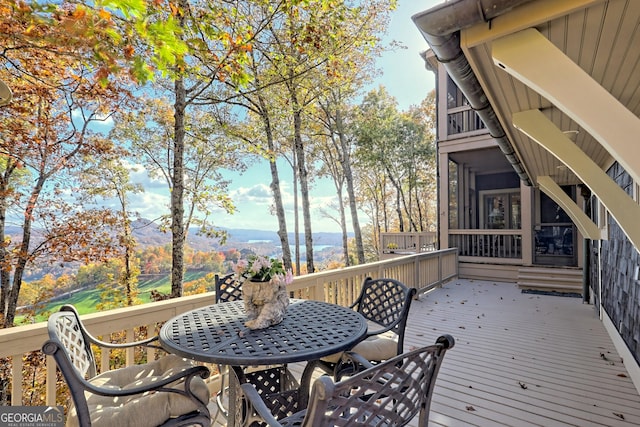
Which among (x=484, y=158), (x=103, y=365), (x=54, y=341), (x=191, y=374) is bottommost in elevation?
(x=103, y=365)

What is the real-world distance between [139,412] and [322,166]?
55.9 ft

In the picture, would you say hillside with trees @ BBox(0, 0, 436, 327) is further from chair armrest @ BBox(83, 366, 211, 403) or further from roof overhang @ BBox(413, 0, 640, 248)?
roof overhang @ BBox(413, 0, 640, 248)

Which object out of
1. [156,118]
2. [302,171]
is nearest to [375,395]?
[302,171]

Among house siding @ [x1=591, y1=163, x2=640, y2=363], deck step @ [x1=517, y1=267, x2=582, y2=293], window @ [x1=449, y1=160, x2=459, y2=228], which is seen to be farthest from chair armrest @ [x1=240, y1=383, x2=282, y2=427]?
window @ [x1=449, y1=160, x2=459, y2=228]

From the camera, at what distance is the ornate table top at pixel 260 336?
1.52 metres

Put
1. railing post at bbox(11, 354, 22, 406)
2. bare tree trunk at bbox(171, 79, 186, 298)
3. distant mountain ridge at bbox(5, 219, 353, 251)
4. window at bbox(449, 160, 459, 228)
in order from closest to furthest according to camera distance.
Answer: railing post at bbox(11, 354, 22, 406)
bare tree trunk at bbox(171, 79, 186, 298)
window at bbox(449, 160, 459, 228)
distant mountain ridge at bbox(5, 219, 353, 251)

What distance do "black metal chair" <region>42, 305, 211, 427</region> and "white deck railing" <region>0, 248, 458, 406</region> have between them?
0.16m

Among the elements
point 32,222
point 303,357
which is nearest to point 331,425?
point 303,357

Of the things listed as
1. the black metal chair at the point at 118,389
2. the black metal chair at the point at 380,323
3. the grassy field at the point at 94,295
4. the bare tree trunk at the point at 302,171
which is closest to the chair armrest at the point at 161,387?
the black metal chair at the point at 118,389

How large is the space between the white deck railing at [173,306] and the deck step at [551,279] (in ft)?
5.99

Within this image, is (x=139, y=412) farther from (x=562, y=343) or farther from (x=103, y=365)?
(x=562, y=343)

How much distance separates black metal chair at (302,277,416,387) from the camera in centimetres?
214

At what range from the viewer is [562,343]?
3.82 m

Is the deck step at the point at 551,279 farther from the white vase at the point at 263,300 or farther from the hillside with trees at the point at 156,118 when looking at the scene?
the white vase at the point at 263,300
